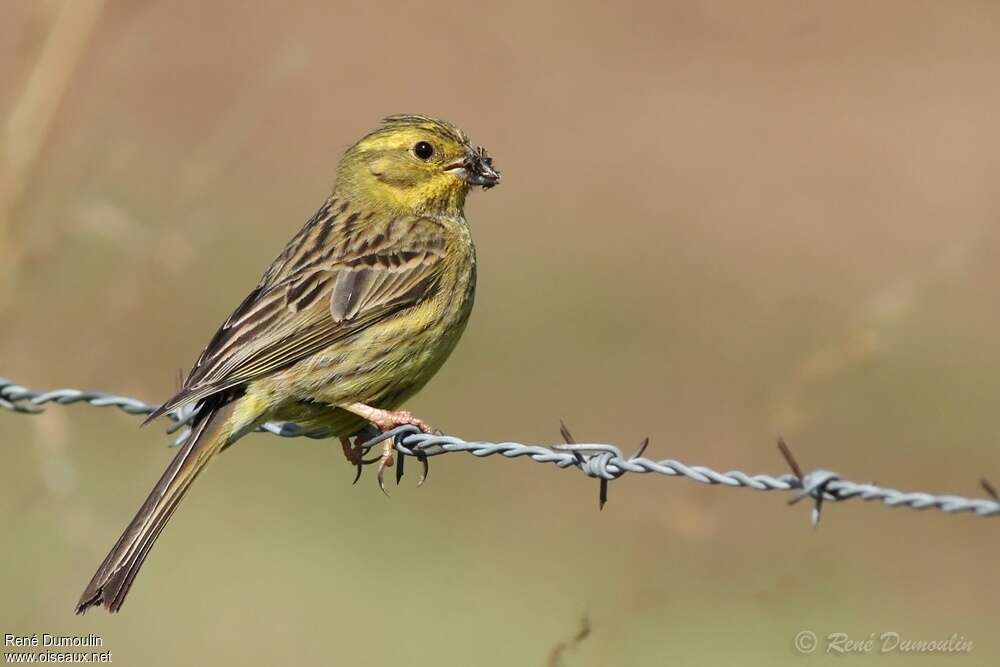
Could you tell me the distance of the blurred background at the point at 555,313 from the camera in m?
9.59

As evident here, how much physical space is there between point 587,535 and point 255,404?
20.6 ft

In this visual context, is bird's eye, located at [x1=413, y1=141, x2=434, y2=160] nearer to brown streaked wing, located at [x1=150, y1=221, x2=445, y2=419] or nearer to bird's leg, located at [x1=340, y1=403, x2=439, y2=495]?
brown streaked wing, located at [x1=150, y1=221, x2=445, y2=419]

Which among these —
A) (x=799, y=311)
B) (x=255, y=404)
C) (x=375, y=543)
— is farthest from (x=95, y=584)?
(x=799, y=311)

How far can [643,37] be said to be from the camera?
24.6 meters

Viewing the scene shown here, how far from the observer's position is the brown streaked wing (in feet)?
23.0

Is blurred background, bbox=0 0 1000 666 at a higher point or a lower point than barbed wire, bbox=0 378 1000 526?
higher

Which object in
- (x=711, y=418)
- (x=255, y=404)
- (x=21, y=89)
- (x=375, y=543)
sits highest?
(x=711, y=418)

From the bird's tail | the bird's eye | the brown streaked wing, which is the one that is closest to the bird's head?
the bird's eye

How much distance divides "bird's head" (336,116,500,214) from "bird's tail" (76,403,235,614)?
1.69 meters

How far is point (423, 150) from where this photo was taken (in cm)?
820

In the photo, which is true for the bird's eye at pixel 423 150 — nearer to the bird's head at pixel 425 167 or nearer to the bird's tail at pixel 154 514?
the bird's head at pixel 425 167

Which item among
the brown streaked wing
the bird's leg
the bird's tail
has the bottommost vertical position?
the bird's tail

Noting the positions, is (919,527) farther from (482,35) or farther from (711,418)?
(482,35)

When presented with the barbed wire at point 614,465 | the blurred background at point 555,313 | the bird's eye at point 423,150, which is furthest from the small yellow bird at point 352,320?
the blurred background at point 555,313
